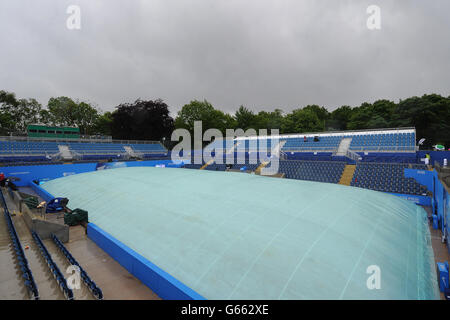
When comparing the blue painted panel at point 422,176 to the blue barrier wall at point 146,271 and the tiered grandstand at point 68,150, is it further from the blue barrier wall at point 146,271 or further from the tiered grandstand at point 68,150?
the tiered grandstand at point 68,150

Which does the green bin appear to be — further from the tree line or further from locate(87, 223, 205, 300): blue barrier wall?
the tree line

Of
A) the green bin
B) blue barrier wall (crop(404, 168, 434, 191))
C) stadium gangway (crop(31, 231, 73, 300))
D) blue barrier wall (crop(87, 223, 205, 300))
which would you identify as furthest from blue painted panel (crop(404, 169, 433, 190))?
the green bin

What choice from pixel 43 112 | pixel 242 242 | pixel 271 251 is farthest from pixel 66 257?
pixel 43 112

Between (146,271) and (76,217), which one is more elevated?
(76,217)

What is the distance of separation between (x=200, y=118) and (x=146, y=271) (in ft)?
179

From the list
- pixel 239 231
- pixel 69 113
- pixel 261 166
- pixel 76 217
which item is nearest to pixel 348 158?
pixel 261 166

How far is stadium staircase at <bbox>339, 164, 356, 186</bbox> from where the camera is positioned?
21.9 meters

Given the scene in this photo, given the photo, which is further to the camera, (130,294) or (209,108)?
(209,108)

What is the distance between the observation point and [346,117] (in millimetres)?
65938

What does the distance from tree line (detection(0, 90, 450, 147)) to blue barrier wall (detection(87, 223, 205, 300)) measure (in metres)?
43.6

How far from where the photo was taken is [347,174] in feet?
75.4

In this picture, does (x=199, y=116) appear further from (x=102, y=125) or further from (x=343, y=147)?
(x=343, y=147)
